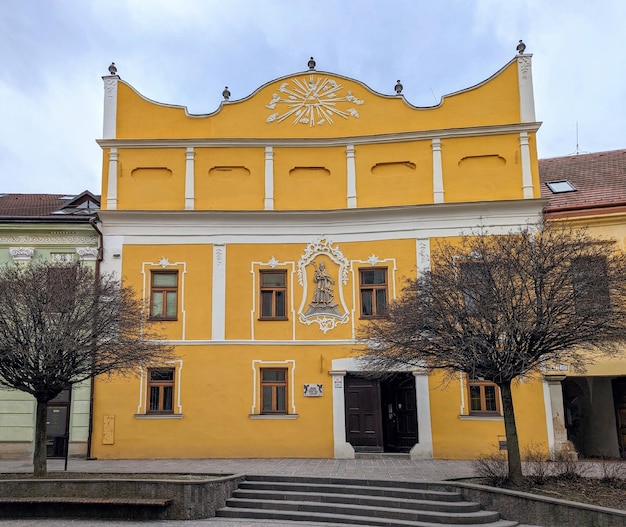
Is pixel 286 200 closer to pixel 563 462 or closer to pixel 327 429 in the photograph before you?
pixel 327 429

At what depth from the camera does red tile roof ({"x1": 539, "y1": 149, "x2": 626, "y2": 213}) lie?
19.0 m

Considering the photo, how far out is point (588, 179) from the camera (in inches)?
816

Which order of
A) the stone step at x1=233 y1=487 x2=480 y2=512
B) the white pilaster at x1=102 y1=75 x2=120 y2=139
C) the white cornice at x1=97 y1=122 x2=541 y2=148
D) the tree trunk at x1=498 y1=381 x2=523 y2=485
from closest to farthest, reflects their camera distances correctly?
the stone step at x1=233 y1=487 x2=480 y2=512, the tree trunk at x1=498 y1=381 x2=523 y2=485, the white cornice at x1=97 y1=122 x2=541 y2=148, the white pilaster at x1=102 y1=75 x2=120 y2=139

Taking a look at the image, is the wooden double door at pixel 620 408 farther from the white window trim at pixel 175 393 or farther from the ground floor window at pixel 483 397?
the white window trim at pixel 175 393

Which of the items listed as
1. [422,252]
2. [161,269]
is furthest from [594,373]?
[161,269]

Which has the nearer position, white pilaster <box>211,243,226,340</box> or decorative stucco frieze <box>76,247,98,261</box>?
white pilaster <box>211,243,226,340</box>

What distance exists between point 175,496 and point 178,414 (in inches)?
240

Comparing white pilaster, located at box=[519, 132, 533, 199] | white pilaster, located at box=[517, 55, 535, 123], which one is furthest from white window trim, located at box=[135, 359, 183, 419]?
white pilaster, located at box=[517, 55, 535, 123]

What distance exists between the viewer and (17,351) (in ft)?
43.7

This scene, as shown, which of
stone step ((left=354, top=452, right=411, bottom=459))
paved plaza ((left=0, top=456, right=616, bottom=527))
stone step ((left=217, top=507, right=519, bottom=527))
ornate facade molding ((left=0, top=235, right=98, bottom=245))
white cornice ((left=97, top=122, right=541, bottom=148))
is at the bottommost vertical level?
stone step ((left=217, top=507, right=519, bottom=527))

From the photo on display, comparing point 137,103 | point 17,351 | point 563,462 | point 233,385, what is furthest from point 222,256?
point 563,462

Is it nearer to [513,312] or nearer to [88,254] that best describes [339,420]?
[513,312]

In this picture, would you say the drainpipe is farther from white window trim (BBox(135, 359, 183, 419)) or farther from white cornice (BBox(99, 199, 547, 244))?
white window trim (BBox(135, 359, 183, 419))

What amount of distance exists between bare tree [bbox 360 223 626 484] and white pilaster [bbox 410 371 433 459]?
5193mm
